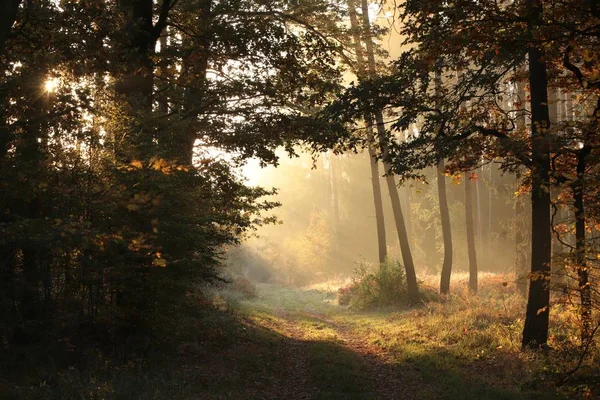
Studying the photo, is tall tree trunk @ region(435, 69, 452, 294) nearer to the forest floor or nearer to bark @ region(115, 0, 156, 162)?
the forest floor

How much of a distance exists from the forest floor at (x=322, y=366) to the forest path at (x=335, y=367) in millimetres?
25

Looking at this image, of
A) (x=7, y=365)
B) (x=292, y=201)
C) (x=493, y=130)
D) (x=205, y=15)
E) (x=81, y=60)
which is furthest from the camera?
(x=292, y=201)

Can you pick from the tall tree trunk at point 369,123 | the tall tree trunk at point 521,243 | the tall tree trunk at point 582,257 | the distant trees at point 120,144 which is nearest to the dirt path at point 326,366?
the distant trees at point 120,144

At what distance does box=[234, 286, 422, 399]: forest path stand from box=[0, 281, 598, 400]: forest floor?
1.0 inches

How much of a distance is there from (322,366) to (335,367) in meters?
0.26

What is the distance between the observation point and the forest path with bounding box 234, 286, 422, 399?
810 centimetres

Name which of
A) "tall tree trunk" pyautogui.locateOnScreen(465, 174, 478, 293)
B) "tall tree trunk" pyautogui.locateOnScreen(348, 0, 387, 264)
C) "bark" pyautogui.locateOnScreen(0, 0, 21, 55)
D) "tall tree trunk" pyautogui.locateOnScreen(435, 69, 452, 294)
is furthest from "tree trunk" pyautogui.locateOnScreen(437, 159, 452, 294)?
"bark" pyautogui.locateOnScreen(0, 0, 21, 55)

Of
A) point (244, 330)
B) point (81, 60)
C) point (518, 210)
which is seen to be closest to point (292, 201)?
point (518, 210)

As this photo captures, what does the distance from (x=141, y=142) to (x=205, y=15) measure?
5.24 metres

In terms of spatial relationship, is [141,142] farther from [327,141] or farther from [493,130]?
[493,130]

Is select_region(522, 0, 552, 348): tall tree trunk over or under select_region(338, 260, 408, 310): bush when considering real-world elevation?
over

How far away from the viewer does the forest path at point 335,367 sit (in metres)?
8.10

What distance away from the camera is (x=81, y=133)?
23.9ft

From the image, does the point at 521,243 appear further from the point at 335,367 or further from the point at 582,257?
the point at 582,257
